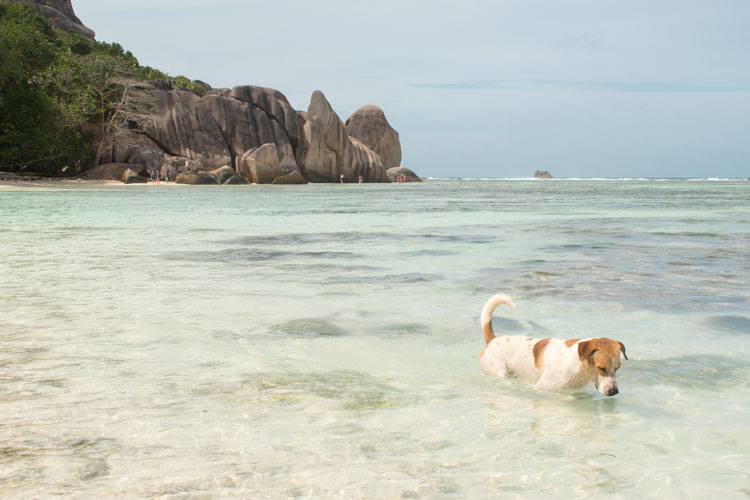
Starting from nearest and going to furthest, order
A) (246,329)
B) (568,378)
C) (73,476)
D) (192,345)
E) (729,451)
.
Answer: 1. (73,476)
2. (729,451)
3. (568,378)
4. (192,345)
5. (246,329)

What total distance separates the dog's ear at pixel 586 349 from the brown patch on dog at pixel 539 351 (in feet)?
1.03

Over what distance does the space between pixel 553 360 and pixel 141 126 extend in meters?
55.0

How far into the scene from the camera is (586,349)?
11.6 ft

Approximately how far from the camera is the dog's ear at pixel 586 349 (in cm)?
350

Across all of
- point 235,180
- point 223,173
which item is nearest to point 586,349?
point 223,173

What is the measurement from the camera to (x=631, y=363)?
466 centimetres

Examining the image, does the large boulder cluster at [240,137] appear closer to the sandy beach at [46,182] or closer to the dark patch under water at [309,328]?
the sandy beach at [46,182]

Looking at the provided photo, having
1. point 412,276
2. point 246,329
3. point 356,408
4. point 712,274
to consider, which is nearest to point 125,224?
point 412,276

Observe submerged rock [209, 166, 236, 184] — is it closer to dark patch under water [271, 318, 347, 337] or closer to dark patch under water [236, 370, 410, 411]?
dark patch under water [271, 318, 347, 337]

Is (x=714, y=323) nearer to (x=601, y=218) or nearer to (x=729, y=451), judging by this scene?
(x=729, y=451)

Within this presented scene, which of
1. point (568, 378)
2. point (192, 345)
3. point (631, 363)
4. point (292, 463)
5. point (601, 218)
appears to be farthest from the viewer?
point (601, 218)

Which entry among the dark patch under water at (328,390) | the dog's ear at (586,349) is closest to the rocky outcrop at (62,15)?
the dark patch under water at (328,390)

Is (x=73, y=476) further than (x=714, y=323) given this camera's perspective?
No

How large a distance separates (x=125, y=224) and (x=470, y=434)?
→ 48.9ft
